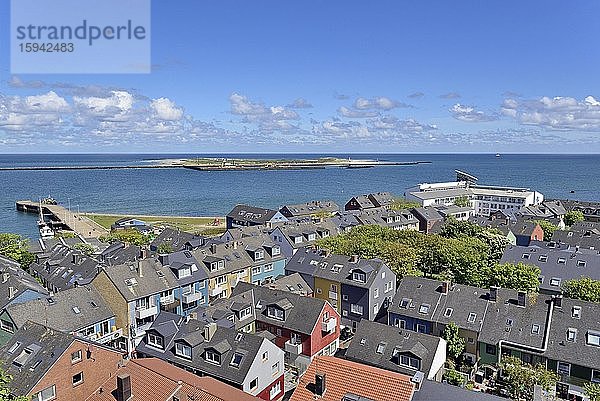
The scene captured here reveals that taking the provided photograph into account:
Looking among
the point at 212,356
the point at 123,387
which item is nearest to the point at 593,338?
the point at 212,356

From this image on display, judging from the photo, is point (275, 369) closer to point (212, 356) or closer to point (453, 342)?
point (212, 356)

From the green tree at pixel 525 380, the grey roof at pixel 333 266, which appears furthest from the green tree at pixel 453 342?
the grey roof at pixel 333 266

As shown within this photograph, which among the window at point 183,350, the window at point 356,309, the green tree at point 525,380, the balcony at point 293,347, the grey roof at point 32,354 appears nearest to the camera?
the grey roof at point 32,354

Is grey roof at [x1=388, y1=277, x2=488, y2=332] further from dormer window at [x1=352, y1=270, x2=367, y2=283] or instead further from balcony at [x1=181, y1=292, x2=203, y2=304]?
balcony at [x1=181, y1=292, x2=203, y2=304]

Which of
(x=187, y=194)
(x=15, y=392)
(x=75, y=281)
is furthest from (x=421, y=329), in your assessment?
(x=187, y=194)

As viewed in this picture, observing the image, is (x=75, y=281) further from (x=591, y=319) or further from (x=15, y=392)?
(x=591, y=319)

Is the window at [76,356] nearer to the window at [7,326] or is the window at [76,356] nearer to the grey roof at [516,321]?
the window at [7,326]

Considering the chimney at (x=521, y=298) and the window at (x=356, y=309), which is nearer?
the chimney at (x=521, y=298)
